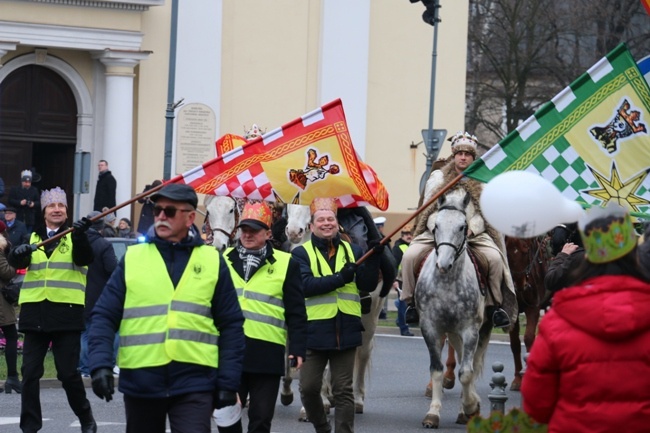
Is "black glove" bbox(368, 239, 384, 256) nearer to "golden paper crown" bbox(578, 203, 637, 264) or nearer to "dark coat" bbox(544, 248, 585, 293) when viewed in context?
"dark coat" bbox(544, 248, 585, 293)

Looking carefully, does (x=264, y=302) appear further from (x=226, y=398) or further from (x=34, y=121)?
(x=34, y=121)

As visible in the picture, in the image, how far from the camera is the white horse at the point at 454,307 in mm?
13758

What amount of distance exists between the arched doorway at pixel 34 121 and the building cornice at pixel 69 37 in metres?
1.04

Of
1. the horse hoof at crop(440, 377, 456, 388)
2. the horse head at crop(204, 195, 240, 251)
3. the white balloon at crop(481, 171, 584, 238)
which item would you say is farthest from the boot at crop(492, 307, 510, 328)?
the white balloon at crop(481, 171, 584, 238)

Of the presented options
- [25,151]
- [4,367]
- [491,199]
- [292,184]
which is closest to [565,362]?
[491,199]

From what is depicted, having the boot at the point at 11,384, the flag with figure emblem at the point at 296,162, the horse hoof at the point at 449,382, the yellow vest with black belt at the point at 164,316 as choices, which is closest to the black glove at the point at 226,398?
the yellow vest with black belt at the point at 164,316

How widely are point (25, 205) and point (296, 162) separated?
50.8ft

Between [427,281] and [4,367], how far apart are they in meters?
5.68

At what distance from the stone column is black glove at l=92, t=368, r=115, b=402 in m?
23.9

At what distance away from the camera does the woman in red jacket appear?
6.29 meters

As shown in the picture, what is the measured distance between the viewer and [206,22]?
33406mm

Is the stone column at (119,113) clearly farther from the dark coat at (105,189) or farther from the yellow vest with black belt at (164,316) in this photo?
the yellow vest with black belt at (164,316)

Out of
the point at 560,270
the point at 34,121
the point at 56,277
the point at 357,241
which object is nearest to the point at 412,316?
the point at 357,241

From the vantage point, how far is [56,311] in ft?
39.0
